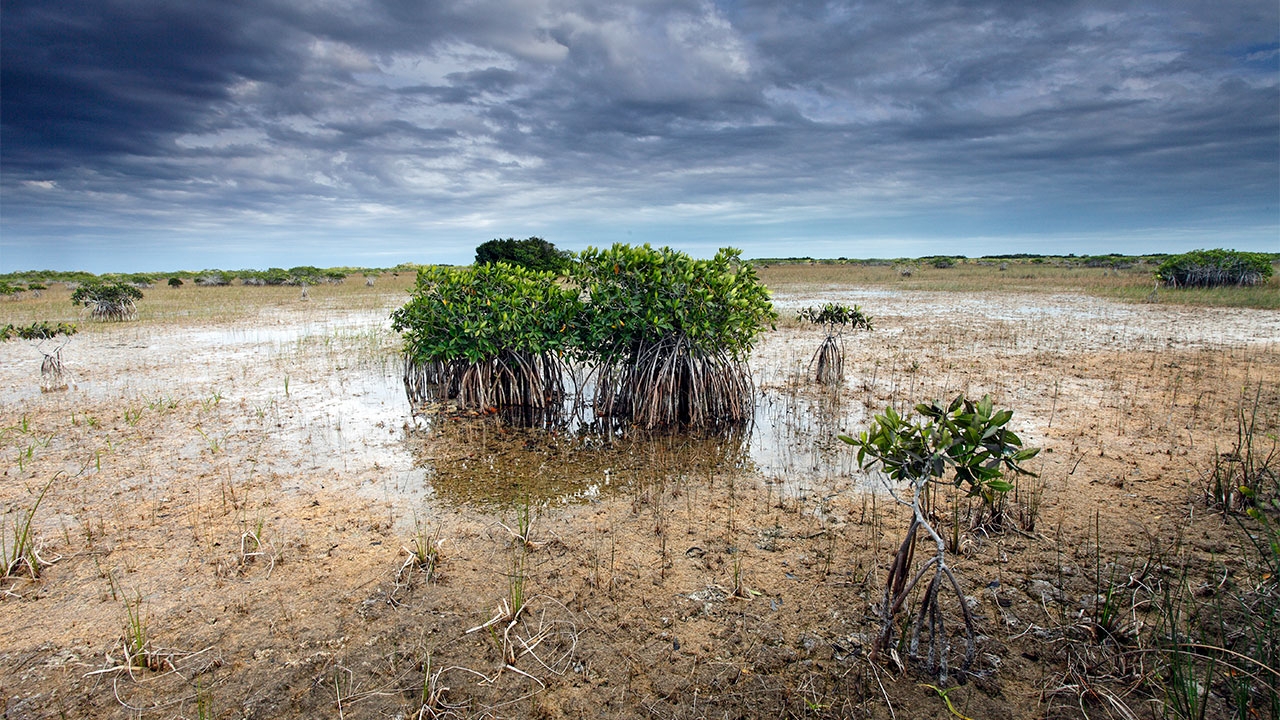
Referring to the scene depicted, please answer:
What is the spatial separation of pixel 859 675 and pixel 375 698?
98.2 inches

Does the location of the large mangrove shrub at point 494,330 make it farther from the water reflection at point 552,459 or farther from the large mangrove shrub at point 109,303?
the large mangrove shrub at point 109,303

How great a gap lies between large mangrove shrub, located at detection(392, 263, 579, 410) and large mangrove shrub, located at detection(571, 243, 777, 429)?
0.60 metres

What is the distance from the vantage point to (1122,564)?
4.21 metres

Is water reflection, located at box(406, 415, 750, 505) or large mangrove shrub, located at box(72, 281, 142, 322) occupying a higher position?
large mangrove shrub, located at box(72, 281, 142, 322)

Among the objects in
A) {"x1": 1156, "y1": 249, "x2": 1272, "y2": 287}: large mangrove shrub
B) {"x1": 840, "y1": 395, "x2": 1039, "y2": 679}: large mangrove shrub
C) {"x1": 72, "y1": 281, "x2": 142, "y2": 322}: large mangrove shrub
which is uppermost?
{"x1": 1156, "y1": 249, "x2": 1272, "y2": 287}: large mangrove shrub

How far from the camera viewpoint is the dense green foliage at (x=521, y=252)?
2478 cm

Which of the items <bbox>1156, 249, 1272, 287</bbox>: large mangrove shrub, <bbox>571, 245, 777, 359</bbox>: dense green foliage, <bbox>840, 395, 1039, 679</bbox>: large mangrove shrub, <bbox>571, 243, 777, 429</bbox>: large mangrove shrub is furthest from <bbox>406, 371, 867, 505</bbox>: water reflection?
<bbox>1156, 249, 1272, 287</bbox>: large mangrove shrub

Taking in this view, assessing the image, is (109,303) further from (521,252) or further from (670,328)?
(670,328)

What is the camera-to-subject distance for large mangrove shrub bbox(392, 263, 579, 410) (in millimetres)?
8625

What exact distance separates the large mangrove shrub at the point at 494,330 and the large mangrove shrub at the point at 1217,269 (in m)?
29.3

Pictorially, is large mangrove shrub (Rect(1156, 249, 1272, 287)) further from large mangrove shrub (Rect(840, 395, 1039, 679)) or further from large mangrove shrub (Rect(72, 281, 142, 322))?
large mangrove shrub (Rect(72, 281, 142, 322))

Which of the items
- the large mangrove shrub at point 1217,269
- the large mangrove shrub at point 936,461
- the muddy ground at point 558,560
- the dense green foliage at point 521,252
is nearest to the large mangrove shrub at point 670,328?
the muddy ground at point 558,560

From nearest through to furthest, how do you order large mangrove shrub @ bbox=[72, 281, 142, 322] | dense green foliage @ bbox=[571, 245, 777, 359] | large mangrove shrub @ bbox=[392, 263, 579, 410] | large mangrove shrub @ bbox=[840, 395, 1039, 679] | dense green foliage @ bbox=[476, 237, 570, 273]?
1. large mangrove shrub @ bbox=[840, 395, 1039, 679]
2. dense green foliage @ bbox=[571, 245, 777, 359]
3. large mangrove shrub @ bbox=[392, 263, 579, 410]
4. large mangrove shrub @ bbox=[72, 281, 142, 322]
5. dense green foliage @ bbox=[476, 237, 570, 273]

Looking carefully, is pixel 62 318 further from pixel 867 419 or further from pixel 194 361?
pixel 867 419
